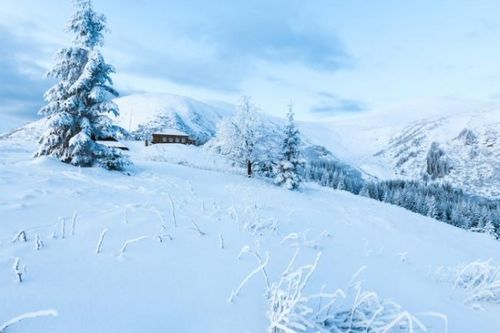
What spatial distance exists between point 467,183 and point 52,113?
229092 mm

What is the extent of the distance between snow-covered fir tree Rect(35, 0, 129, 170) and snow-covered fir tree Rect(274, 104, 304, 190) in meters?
14.3

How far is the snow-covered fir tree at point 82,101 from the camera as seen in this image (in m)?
16.6

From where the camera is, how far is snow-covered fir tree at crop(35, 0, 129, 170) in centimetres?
1656

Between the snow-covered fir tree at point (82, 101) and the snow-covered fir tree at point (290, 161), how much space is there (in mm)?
14290

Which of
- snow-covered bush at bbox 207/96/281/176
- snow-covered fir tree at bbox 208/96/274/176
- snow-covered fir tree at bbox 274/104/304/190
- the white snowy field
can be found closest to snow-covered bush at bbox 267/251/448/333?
the white snowy field

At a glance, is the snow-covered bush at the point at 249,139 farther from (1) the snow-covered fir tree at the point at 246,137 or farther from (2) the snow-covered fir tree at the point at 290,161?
(2) the snow-covered fir tree at the point at 290,161

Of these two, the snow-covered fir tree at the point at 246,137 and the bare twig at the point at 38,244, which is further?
the snow-covered fir tree at the point at 246,137

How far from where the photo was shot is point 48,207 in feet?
20.1

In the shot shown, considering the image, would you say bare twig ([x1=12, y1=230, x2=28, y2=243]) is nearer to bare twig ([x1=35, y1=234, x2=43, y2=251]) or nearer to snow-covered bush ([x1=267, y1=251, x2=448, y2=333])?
bare twig ([x1=35, y1=234, x2=43, y2=251])

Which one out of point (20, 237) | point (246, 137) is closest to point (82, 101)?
point (20, 237)

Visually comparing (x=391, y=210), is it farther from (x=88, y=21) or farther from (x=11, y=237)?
(x=11, y=237)

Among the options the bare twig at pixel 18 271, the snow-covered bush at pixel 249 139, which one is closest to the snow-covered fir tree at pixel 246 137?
the snow-covered bush at pixel 249 139

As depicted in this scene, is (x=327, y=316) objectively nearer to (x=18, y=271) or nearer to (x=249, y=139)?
(x=18, y=271)

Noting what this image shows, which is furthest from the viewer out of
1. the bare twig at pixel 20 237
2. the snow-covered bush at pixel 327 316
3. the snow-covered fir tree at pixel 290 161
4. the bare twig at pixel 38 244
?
the snow-covered fir tree at pixel 290 161
